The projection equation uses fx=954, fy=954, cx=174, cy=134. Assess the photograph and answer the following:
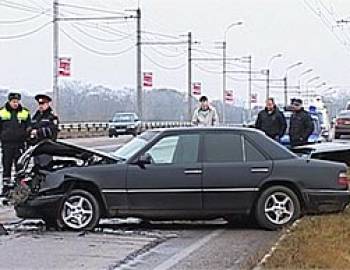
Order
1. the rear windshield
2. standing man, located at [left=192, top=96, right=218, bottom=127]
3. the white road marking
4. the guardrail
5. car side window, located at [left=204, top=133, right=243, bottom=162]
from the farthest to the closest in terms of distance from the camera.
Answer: the guardrail, standing man, located at [left=192, top=96, right=218, bottom=127], the rear windshield, car side window, located at [left=204, top=133, right=243, bottom=162], the white road marking

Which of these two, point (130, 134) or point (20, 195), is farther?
point (130, 134)

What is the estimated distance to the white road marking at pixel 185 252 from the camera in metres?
10.1

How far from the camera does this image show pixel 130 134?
6384cm

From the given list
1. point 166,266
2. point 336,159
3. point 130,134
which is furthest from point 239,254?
point 130,134

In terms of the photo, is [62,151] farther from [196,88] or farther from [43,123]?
[196,88]

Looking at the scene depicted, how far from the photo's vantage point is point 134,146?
1342 cm

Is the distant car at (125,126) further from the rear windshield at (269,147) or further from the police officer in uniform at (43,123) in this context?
the rear windshield at (269,147)

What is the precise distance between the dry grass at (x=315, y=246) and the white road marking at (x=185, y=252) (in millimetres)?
1064

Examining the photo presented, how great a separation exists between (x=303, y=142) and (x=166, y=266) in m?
9.52

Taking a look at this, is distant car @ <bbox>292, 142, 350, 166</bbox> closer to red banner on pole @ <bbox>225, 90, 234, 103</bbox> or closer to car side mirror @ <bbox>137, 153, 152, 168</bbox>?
car side mirror @ <bbox>137, 153, 152, 168</bbox>

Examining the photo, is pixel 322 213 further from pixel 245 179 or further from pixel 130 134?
pixel 130 134

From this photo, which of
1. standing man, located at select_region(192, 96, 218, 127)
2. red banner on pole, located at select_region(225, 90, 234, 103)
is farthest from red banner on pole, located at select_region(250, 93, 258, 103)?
standing man, located at select_region(192, 96, 218, 127)

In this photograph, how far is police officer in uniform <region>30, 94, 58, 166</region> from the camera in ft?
51.7

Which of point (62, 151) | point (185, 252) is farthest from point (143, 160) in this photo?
point (185, 252)
